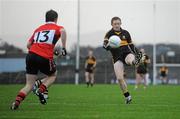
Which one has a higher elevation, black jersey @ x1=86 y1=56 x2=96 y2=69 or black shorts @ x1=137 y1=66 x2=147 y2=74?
black jersey @ x1=86 y1=56 x2=96 y2=69

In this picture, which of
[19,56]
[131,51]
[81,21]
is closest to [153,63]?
[81,21]

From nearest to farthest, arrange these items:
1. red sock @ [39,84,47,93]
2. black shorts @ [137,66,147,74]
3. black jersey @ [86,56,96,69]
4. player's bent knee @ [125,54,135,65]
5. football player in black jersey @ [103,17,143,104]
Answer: red sock @ [39,84,47,93] → player's bent knee @ [125,54,135,65] → football player in black jersey @ [103,17,143,104] → black shorts @ [137,66,147,74] → black jersey @ [86,56,96,69]

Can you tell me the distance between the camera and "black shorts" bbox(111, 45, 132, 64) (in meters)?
14.3

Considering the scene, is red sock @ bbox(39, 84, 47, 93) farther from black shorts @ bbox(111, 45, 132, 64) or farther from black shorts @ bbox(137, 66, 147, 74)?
black shorts @ bbox(137, 66, 147, 74)

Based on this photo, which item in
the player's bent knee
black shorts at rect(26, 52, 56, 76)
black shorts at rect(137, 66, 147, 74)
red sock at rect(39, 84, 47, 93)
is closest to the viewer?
black shorts at rect(26, 52, 56, 76)

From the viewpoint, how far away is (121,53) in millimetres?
14289

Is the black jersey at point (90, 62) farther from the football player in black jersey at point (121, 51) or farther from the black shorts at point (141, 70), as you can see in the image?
the football player in black jersey at point (121, 51)

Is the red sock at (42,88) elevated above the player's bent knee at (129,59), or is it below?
below

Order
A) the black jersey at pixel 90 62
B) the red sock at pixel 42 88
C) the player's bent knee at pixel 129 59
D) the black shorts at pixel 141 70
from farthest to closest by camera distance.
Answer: the black jersey at pixel 90 62
the black shorts at pixel 141 70
the player's bent knee at pixel 129 59
the red sock at pixel 42 88

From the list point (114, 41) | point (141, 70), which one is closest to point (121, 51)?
point (114, 41)

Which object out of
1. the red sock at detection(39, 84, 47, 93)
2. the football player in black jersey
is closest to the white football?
the football player in black jersey

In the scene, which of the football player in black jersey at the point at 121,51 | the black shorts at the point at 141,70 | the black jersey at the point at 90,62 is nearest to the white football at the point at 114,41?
the football player in black jersey at the point at 121,51

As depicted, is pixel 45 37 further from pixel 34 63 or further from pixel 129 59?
pixel 129 59

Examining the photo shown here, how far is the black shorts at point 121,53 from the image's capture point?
14289mm
